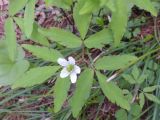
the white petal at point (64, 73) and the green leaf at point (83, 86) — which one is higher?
the white petal at point (64, 73)

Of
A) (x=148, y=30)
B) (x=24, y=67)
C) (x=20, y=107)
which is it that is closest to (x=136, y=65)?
(x=148, y=30)

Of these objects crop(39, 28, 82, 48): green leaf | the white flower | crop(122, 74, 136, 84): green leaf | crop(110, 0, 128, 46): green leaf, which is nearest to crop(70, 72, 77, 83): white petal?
the white flower

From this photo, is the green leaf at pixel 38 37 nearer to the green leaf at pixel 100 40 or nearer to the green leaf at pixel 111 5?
the green leaf at pixel 100 40

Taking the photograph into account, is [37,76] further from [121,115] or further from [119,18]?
[121,115]

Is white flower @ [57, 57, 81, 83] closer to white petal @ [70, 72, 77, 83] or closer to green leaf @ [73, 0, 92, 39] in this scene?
white petal @ [70, 72, 77, 83]

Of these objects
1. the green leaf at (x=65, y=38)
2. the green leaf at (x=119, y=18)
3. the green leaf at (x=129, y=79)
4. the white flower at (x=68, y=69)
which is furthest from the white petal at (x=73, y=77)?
the green leaf at (x=129, y=79)

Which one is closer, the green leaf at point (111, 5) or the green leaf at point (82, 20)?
the green leaf at point (111, 5)

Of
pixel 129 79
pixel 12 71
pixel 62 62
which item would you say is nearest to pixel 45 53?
pixel 62 62
